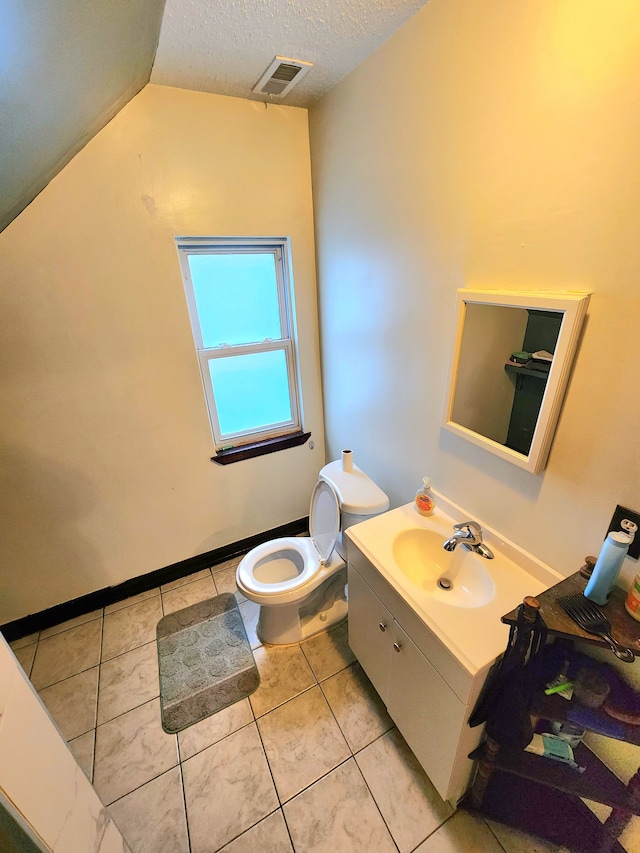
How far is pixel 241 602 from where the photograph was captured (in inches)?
78.2

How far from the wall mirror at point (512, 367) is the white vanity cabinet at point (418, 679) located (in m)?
0.58

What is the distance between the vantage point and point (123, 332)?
1613 millimetres

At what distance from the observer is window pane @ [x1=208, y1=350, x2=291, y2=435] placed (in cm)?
197

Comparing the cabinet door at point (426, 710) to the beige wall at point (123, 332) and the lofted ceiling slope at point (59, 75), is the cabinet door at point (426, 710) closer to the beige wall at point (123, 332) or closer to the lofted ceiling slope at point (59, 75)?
the beige wall at point (123, 332)

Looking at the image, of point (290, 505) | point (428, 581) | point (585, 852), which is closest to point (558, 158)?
point (428, 581)

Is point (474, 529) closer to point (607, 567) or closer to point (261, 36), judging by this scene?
point (607, 567)

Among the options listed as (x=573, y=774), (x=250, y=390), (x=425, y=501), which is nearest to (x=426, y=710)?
(x=573, y=774)

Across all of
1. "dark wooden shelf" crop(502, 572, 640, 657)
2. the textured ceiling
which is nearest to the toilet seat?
"dark wooden shelf" crop(502, 572, 640, 657)

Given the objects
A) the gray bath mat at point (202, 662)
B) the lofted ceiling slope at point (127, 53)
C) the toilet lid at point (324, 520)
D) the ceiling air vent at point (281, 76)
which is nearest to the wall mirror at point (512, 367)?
the toilet lid at point (324, 520)

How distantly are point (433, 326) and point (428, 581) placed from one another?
0.93m

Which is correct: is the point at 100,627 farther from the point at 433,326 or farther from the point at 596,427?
the point at 596,427

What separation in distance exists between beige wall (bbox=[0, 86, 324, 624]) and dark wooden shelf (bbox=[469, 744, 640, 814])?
65.6 inches

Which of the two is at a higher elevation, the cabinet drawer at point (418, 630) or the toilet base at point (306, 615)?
the cabinet drawer at point (418, 630)

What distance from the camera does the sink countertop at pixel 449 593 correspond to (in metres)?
0.93
